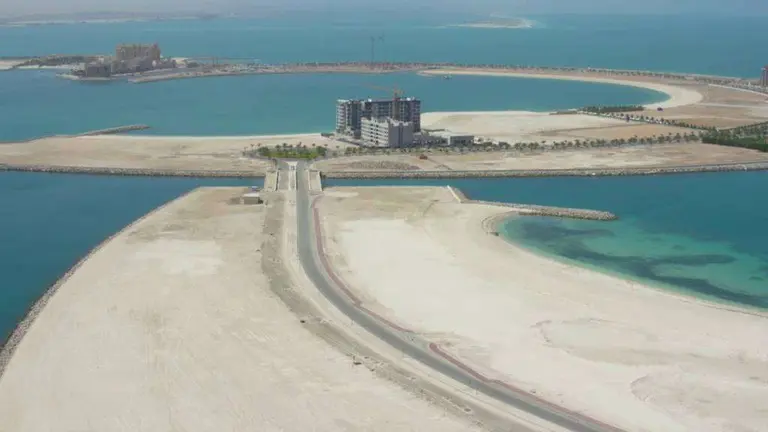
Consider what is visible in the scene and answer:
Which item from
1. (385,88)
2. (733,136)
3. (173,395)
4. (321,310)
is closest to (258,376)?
(173,395)

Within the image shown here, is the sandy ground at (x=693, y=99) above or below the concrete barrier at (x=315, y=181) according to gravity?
above

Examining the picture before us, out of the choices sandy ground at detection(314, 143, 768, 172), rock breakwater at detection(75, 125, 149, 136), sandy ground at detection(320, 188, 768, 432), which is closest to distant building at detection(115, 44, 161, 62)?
rock breakwater at detection(75, 125, 149, 136)

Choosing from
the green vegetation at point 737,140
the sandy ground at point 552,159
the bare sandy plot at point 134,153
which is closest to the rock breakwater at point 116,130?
the bare sandy plot at point 134,153

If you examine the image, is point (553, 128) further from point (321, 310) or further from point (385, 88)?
point (321, 310)

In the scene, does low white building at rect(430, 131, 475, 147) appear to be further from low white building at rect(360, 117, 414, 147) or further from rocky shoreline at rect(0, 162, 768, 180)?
rocky shoreline at rect(0, 162, 768, 180)

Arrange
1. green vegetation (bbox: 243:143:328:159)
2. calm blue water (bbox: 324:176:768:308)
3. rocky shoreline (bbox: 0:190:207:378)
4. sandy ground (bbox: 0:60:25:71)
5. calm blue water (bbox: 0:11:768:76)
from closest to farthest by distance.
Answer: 1. rocky shoreline (bbox: 0:190:207:378)
2. calm blue water (bbox: 324:176:768:308)
3. green vegetation (bbox: 243:143:328:159)
4. sandy ground (bbox: 0:60:25:71)
5. calm blue water (bbox: 0:11:768:76)

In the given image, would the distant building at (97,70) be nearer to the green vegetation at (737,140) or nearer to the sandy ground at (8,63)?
the sandy ground at (8,63)

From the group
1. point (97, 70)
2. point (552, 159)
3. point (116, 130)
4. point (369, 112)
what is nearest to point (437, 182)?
point (552, 159)
